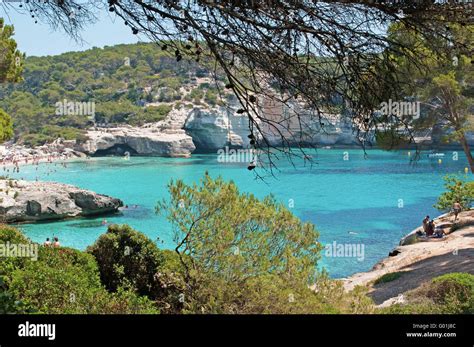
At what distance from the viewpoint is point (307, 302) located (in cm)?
600

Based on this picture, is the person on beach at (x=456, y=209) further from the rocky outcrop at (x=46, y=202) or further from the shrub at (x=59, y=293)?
the rocky outcrop at (x=46, y=202)

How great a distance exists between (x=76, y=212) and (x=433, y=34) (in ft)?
75.0

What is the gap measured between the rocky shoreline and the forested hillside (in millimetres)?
32761

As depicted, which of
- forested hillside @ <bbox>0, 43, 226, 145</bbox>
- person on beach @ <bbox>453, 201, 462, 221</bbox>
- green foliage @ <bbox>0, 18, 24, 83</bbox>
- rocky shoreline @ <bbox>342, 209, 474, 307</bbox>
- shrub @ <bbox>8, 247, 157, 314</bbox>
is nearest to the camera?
shrub @ <bbox>8, 247, 157, 314</bbox>

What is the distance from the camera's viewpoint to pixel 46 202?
23203mm

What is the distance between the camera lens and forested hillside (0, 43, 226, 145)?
4606 cm

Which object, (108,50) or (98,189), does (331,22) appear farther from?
(108,50)

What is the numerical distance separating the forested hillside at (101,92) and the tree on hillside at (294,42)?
41938 mm

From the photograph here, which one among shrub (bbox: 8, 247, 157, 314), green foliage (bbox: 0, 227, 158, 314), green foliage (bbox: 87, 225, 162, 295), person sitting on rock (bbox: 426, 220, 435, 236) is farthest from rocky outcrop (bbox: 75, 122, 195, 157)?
shrub (bbox: 8, 247, 157, 314)

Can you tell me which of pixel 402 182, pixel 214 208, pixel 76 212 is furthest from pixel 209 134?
pixel 214 208

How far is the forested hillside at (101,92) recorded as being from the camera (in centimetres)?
4606

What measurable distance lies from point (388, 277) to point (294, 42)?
29.1ft

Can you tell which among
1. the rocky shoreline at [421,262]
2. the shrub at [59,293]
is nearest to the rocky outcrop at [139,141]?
the rocky shoreline at [421,262]

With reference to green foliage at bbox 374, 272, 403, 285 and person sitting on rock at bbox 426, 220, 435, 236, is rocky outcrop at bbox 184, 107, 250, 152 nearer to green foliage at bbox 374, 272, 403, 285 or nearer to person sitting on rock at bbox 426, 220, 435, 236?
person sitting on rock at bbox 426, 220, 435, 236
